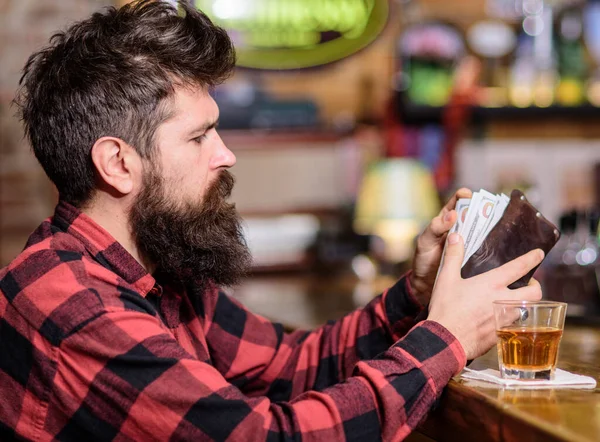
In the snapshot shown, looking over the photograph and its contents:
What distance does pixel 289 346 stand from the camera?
1869 mm

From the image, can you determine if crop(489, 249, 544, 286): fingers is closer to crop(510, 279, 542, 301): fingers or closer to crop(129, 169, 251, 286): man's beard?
crop(510, 279, 542, 301): fingers

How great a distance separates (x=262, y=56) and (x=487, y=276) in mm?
2596

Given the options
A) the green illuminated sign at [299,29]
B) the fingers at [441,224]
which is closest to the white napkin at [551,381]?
the fingers at [441,224]

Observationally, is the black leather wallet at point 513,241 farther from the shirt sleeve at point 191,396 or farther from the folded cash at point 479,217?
the shirt sleeve at point 191,396

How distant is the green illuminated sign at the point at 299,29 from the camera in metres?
3.78

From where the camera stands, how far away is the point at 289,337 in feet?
6.23

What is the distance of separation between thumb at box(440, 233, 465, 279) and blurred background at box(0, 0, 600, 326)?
1923 millimetres

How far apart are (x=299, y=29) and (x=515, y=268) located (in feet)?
8.51

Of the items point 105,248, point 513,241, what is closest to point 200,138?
point 105,248

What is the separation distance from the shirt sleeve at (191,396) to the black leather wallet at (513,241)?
0.18 meters

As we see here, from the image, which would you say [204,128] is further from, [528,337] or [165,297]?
[528,337]

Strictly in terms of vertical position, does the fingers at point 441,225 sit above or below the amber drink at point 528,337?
above

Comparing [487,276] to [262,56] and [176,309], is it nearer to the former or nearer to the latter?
[176,309]

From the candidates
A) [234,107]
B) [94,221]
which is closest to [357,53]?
[234,107]
